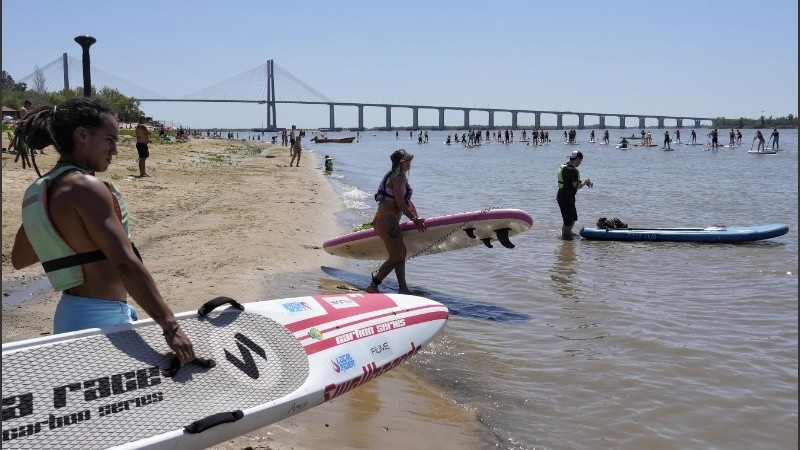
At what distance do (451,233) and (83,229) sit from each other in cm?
606

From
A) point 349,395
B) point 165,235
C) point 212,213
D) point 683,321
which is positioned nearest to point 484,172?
point 212,213

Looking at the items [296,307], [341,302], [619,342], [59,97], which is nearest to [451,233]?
[619,342]

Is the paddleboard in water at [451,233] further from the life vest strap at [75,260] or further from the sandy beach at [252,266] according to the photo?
the life vest strap at [75,260]

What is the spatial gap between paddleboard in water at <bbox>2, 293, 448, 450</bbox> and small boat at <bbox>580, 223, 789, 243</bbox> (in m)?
8.89

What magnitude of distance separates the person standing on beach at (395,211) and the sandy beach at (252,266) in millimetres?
712

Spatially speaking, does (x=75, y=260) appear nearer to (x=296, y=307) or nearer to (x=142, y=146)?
(x=296, y=307)

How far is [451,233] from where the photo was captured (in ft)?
27.7

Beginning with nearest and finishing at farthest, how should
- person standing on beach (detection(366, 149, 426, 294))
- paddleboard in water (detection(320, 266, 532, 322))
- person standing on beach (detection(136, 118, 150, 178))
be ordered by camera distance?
paddleboard in water (detection(320, 266, 532, 322)) < person standing on beach (detection(366, 149, 426, 294)) < person standing on beach (detection(136, 118, 150, 178))

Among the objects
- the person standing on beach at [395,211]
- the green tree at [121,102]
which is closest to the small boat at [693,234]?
the person standing on beach at [395,211]

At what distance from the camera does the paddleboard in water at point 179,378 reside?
2.75 metres

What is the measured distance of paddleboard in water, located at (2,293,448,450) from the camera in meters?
2.75

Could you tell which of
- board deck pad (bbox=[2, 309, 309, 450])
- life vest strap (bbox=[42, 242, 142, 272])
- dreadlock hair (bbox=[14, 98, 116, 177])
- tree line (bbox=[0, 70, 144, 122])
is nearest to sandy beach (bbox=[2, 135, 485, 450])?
board deck pad (bbox=[2, 309, 309, 450])

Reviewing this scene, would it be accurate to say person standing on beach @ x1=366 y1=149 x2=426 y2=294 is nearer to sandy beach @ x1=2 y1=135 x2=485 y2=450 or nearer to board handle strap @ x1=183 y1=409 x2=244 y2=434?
sandy beach @ x1=2 y1=135 x2=485 y2=450

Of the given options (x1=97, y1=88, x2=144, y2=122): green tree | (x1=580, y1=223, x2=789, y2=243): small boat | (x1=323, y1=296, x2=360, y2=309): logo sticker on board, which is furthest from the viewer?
(x1=97, y1=88, x2=144, y2=122): green tree
